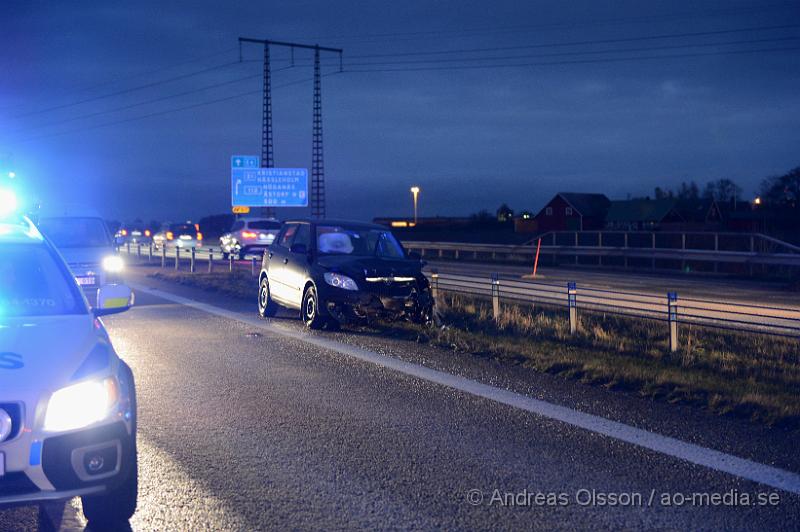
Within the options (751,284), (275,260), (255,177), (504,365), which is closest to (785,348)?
(504,365)

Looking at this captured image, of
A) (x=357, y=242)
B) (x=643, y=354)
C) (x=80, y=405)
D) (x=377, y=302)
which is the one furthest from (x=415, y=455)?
(x=357, y=242)

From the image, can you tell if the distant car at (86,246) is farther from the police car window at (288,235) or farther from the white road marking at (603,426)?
the white road marking at (603,426)

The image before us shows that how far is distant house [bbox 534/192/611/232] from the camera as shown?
99625mm

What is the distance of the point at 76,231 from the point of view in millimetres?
16625

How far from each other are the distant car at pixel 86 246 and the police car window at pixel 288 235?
3.11m

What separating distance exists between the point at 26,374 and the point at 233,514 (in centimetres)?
144

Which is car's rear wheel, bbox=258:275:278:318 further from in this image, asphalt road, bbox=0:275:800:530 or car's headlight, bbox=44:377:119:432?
car's headlight, bbox=44:377:119:432

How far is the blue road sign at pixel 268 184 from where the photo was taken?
38.3 meters

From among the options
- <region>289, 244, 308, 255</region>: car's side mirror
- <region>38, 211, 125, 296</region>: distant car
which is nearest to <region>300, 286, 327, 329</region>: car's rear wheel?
<region>289, 244, 308, 255</region>: car's side mirror

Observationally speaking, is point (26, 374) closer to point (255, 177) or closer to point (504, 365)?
point (504, 365)

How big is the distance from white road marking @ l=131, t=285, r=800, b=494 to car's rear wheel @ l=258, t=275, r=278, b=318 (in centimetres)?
387

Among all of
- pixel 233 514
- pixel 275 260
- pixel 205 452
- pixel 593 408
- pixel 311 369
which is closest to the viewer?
pixel 233 514

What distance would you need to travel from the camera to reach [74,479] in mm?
4023

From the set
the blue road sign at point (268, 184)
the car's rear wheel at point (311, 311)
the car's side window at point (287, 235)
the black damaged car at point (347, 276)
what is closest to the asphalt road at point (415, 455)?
the black damaged car at point (347, 276)
